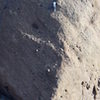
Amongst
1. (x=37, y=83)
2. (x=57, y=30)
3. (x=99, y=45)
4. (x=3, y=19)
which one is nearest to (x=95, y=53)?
(x=99, y=45)

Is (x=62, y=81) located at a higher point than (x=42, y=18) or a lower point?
lower

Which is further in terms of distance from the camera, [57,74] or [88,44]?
[88,44]

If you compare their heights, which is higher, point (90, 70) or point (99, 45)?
point (99, 45)

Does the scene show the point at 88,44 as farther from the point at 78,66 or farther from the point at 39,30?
the point at 39,30

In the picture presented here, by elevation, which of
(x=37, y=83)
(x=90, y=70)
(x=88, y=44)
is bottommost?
(x=37, y=83)

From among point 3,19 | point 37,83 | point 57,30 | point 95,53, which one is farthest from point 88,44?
point 3,19

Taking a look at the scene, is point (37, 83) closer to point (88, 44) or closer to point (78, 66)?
point (78, 66)
